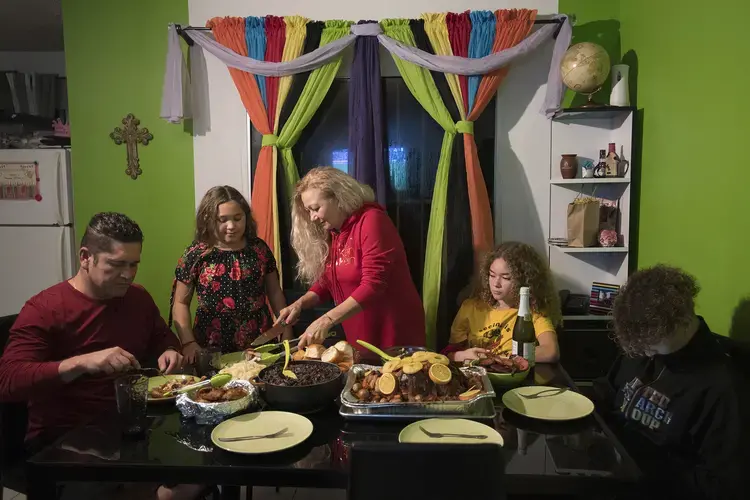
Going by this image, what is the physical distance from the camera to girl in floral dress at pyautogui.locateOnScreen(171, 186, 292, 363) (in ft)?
7.52

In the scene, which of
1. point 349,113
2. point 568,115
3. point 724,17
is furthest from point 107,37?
point 724,17

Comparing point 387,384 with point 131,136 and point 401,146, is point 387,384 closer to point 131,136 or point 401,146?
point 401,146

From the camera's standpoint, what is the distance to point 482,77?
3.09 metres

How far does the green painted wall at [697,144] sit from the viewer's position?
76.2 inches

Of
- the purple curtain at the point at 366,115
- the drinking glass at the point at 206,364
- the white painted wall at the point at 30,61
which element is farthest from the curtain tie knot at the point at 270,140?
the white painted wall at the point at 30,61

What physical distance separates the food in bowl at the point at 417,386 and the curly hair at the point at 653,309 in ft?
1.59

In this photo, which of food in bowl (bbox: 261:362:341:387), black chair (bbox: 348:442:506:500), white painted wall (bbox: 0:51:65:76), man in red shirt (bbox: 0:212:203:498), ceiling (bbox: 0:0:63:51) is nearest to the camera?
black chair (bbox: 348:442:506:500)

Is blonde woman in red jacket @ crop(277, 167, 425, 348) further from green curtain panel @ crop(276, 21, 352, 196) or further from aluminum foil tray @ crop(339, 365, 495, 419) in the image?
Result: green curtain panel @ crop(276, 21, 352, 196)

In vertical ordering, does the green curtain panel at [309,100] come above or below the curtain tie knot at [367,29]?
below

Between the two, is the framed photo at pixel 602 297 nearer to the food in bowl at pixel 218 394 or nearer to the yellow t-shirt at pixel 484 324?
the yellow t-shirt at pixel 484 324

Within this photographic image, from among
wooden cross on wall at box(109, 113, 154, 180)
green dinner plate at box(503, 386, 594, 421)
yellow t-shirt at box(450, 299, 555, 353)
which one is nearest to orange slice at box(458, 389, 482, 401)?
green dinner plate at box(503, 386, 594, 421)

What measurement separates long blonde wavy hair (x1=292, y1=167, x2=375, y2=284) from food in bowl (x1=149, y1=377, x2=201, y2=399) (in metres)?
0.88

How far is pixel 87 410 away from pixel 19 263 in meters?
2.56

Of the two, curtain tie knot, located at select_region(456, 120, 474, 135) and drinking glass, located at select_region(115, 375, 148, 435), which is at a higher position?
curtain tie knot, located at select_region(456, 120, 474, 135)
